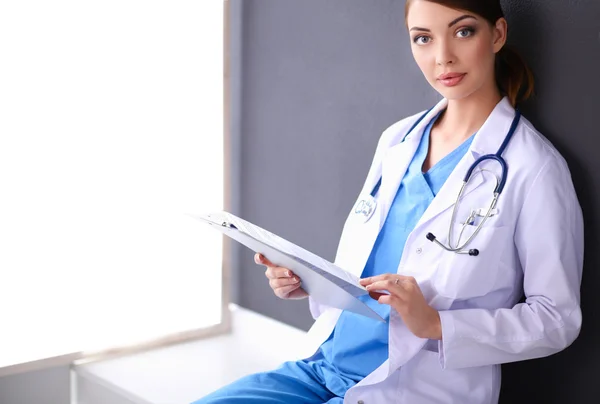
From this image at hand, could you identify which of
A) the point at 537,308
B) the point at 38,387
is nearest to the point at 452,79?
the point at 537,308

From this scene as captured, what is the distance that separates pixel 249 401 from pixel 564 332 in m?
0.66

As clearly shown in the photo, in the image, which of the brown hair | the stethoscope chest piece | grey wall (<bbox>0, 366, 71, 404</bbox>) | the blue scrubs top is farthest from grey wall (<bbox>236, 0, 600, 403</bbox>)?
grey wall (<bbox>0, 366, 71, 404</bbox>)

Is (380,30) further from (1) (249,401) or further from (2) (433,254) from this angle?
(1) (249,401)

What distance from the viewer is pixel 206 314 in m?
2.66

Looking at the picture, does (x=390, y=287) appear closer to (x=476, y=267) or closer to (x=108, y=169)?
(x=476, y=267)

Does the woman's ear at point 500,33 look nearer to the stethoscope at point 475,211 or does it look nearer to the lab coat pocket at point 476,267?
the stethoscope at point 475,211

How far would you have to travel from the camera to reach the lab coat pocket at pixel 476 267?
147 centimetres

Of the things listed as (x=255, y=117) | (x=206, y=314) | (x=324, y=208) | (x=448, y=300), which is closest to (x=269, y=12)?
(x=255, y=117)

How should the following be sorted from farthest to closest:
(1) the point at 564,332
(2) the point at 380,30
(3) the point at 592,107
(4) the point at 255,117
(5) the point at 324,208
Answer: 1. (4) the point at 255,117
2. (5) the point at 324,208
3. (2) the point at 380,30
4. (3) the point at 592,107
5. (1) the point at 564,332

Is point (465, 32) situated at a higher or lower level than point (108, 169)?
higher

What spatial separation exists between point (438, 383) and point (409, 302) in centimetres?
22

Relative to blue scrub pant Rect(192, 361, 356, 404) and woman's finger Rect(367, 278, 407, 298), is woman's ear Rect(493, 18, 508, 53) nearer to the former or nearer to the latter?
woman's finger Rect(367, 278, 407, 298)

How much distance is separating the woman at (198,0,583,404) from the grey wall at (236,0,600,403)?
98 millimetres

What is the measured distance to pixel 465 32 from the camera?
5.04 feet
